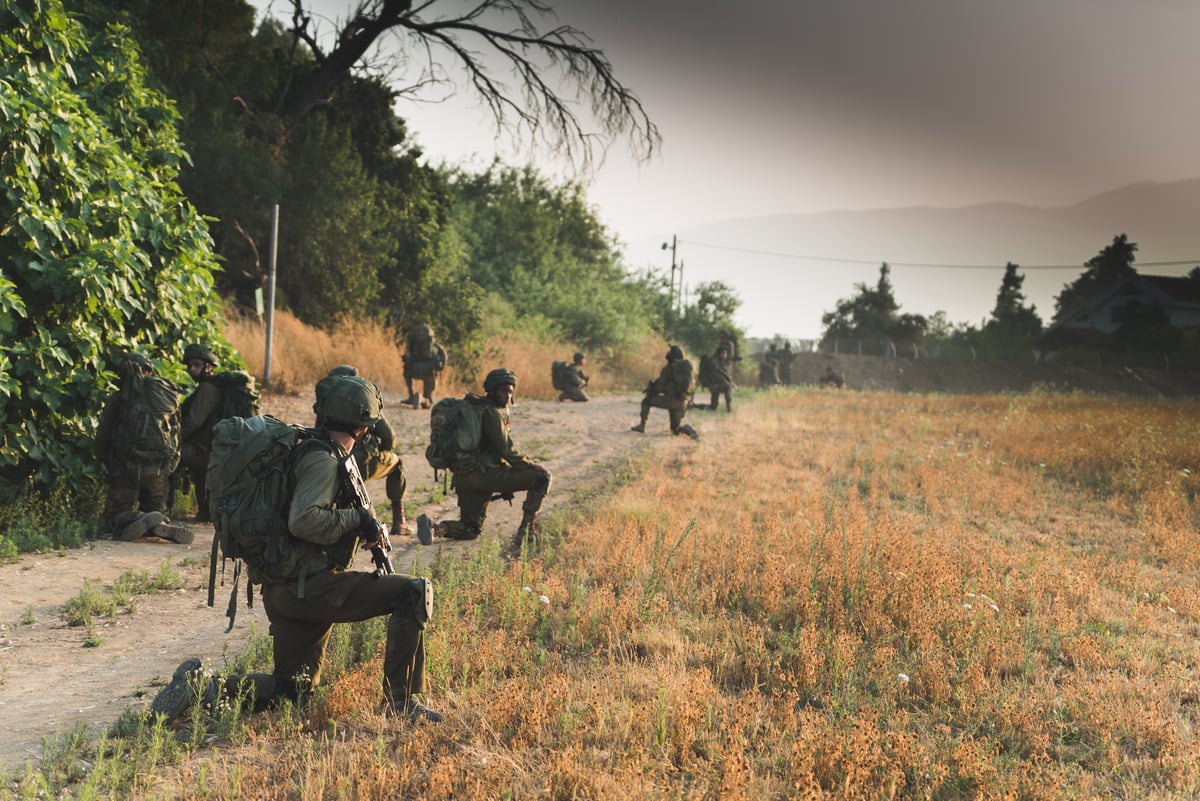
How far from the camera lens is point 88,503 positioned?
7.81 meters

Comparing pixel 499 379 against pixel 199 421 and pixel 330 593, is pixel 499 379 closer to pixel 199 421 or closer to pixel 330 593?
pixel 199 421

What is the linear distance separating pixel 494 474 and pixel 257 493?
4045 millimetres

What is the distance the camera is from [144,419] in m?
7.29

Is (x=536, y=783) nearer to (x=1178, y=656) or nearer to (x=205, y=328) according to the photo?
(x=1178, y=656)

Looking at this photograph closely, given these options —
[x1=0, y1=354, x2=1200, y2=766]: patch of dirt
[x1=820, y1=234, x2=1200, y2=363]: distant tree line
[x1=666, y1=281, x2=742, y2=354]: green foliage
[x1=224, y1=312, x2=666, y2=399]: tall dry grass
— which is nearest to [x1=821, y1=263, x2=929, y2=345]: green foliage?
[x1=820, y1=234, x2=1200, y2=363]: distant tree line

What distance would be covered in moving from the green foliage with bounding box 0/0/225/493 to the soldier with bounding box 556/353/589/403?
1368cm

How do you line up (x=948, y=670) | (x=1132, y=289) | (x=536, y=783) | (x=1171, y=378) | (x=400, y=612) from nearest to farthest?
(x=536, y=783)
(x=400, y=612)
(x=948, y=670)
(x=1171, y=378)
(x=1132, y=289)

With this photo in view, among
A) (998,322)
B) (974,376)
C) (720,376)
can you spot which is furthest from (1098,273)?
(720,376)

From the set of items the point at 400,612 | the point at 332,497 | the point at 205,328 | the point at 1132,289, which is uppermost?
the point at 1132,289

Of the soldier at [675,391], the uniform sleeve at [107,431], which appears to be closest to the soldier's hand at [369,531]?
the uniform sleeve at [107,431]

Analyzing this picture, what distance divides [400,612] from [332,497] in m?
0.65

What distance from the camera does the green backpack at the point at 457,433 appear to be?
25.0 ft

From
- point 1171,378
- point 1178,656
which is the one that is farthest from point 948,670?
point 1171,378

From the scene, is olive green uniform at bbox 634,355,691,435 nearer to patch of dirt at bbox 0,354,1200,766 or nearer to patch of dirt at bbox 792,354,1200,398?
patch of dirt at bbox 0,354,1200,766
